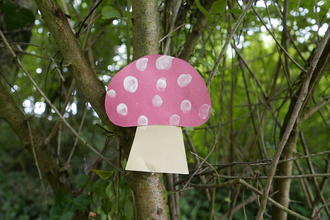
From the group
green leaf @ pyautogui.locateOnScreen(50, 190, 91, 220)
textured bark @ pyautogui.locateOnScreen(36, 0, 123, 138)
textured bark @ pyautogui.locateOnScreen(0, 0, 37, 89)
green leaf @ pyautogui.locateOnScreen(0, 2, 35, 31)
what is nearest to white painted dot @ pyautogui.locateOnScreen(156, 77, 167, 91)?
textured bark @ pyautogui.locateOnScreen(36, 0, 123, 138)

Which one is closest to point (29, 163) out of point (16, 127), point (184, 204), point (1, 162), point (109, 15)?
point (1, 162)

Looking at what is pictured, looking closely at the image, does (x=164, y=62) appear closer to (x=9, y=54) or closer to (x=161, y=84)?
(x=161, y=84)

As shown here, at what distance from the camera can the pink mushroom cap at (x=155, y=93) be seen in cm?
44

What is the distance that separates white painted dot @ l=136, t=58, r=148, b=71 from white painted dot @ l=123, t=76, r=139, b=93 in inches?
0.8

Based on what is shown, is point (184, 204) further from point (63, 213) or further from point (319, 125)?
point (63, 213)

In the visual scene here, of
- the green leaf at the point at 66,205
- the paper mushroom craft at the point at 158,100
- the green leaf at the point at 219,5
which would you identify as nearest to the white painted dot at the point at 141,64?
the paper mushroom craft at the point at 158,100

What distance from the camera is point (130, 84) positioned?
0.45m

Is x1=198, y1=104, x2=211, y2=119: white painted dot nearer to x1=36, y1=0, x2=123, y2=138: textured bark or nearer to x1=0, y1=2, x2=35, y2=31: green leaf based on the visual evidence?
x1=36, y1=0, x2=123, y2=138: textured bark

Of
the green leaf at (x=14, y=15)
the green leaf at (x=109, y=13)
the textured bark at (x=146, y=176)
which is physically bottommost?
the textured bark at (x=146, y=176)

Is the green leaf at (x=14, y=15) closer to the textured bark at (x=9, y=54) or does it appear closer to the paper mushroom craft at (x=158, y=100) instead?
the textured bark at (x=9, y=54)

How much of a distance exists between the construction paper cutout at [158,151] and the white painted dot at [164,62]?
0.33ft

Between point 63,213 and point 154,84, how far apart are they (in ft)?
1.53

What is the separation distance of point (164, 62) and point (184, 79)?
0.15 ft

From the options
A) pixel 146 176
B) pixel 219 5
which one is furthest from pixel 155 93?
pixel 219 5
